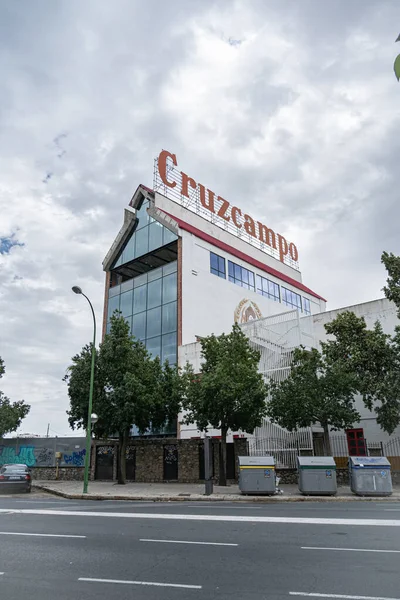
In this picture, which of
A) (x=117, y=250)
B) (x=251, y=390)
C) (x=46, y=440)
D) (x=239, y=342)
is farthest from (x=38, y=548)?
(x=117, y=250)

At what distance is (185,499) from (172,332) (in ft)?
50.9

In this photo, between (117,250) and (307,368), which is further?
(117,250)

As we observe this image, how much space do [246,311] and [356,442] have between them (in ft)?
49.7

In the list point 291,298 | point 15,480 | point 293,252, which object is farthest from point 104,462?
point 293,252

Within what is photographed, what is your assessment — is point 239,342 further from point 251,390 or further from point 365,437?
point 365,437

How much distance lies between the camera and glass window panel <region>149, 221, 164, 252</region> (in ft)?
118

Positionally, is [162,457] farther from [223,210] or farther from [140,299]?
[223,210]

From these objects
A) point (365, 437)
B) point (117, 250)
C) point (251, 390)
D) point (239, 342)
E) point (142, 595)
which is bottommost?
point (142, 595)

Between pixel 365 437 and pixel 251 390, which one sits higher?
pixel 251 390

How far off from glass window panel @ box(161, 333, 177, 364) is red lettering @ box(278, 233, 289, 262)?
1776 centimetres

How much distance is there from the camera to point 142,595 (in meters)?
5.64

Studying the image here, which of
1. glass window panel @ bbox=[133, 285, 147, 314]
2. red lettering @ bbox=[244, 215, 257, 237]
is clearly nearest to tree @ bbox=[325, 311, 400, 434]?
glass window panel @ bbox=[133, 285, 147, 314]

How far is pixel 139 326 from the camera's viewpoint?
35.9 m

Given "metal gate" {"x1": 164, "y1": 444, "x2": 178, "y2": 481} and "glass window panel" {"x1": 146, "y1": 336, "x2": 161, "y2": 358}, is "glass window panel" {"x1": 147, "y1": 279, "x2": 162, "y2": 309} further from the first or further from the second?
"metal gate" {"x1": 164, "y1": 444, "x2": 178, "y2": 481}
